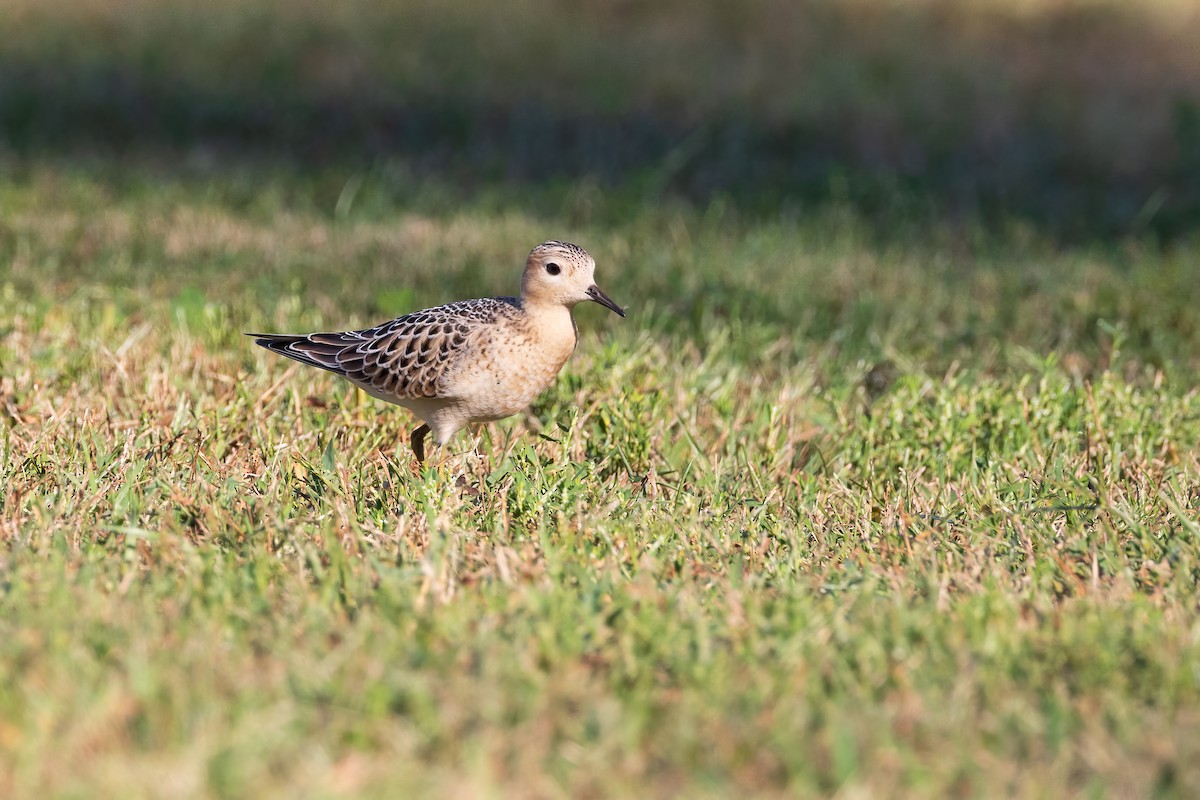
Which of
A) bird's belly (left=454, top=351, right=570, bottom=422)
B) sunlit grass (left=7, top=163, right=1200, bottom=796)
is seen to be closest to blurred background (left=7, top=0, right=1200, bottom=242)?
sunlit grass (left=7, top=163, right=1200, bottom=796)

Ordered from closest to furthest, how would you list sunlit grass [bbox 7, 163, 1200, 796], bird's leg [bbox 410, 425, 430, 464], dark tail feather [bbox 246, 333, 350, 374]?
1. sunlit grass [bbox 7, 163, 1200, 796]
2. dark tail feather [bbox 246, 333, 350, 374]
3. bird's leg [bbox 410, 425, 430, 464]

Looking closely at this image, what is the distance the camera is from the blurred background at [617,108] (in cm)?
1094

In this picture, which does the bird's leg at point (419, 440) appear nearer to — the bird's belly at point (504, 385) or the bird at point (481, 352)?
the bird at point (481, 352)

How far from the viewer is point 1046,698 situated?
3.40 meters

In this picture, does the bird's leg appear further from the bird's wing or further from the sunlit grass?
the bird's wing

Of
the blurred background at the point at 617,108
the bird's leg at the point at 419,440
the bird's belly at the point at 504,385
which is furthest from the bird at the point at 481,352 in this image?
the blurred background at the point at 617,108

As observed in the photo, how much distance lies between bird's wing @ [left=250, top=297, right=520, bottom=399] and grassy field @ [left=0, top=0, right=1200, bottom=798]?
261 millimetres

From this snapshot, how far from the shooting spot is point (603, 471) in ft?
17.9

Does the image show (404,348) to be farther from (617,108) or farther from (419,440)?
(617,108)

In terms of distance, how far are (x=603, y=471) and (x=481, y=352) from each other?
27.9 inches

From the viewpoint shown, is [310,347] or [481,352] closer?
[481,352]

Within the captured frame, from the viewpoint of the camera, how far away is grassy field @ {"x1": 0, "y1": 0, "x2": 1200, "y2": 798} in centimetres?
314

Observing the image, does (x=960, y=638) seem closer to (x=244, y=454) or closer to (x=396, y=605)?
(x=396, y=605)

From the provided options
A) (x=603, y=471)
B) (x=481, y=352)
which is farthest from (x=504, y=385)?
(x=603, y=471)
